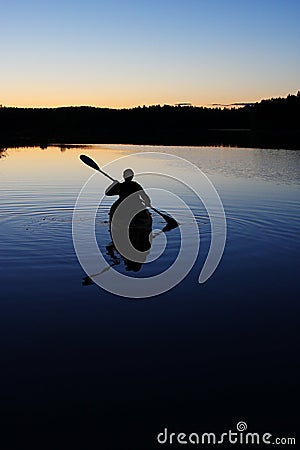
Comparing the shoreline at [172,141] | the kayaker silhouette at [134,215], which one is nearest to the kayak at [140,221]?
the kayaker silhouette at [134,215]

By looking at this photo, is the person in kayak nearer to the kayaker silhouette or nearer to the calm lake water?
the kayaker silhouette

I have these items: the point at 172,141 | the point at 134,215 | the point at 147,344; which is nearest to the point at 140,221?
the point at 134,215

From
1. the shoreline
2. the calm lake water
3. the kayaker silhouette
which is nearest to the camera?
the calm lake water

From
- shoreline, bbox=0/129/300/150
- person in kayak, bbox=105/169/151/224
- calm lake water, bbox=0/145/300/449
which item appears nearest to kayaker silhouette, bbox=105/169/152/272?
person in kayak, bbox=105/169/151/224

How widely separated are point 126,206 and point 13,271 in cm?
448

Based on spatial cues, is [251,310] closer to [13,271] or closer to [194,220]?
[13,271]

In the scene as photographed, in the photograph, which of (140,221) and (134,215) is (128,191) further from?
(140,221)

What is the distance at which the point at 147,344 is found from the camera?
7680 mm

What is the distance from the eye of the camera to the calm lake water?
5828 millimetres

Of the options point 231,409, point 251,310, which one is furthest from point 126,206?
point 231,409

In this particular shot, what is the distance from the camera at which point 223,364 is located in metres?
7.09

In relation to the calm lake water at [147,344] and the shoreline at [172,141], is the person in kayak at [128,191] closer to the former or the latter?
the calm lake water at [147,344]

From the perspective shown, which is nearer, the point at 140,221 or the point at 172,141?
the point at 140,221

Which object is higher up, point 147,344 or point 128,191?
point 128,191
